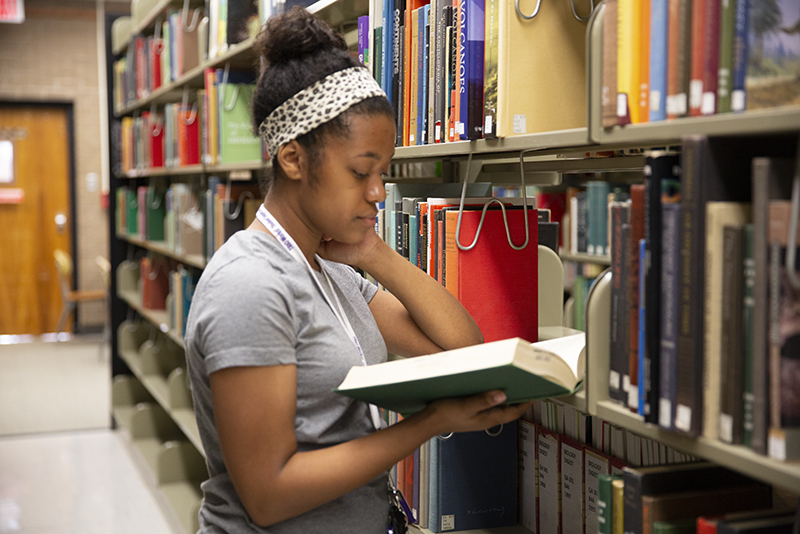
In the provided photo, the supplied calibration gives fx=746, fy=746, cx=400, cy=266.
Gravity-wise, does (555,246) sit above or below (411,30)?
below

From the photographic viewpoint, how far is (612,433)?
137cm

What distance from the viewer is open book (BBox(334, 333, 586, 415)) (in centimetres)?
89

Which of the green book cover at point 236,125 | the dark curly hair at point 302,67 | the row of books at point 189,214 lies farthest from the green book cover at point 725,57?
the green book cover at point 236,125

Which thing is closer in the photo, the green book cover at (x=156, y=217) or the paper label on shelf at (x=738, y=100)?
the paper label on shelf at (x=738, y=100)

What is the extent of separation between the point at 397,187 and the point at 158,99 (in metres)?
2.92

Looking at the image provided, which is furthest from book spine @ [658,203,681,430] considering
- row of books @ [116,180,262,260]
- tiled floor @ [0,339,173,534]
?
tiled floor @ [0,339,173,534]

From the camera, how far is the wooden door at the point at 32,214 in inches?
295

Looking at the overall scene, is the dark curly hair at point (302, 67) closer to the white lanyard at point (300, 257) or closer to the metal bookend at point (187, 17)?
the white lanyard at point (300, 257)

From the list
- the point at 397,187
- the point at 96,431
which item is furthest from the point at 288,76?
the point at 96,431

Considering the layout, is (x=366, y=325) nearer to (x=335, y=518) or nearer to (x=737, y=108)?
(x=335, y=518)

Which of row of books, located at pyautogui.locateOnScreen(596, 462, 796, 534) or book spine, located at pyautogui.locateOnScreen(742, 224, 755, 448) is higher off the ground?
book spine, located at pyautogui.locateOnScreen(742, 224, 755, 448)

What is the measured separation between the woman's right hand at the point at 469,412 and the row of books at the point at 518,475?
454 millimetres

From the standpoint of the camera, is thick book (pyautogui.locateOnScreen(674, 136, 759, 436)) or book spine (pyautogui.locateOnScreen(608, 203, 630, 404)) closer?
thick book (pyautogui.locateOnScreen(674, 136, 759, 436))

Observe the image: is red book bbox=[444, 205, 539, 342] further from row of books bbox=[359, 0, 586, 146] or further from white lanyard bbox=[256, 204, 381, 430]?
white lanyard bbox=[256, 204, 381, 430]
